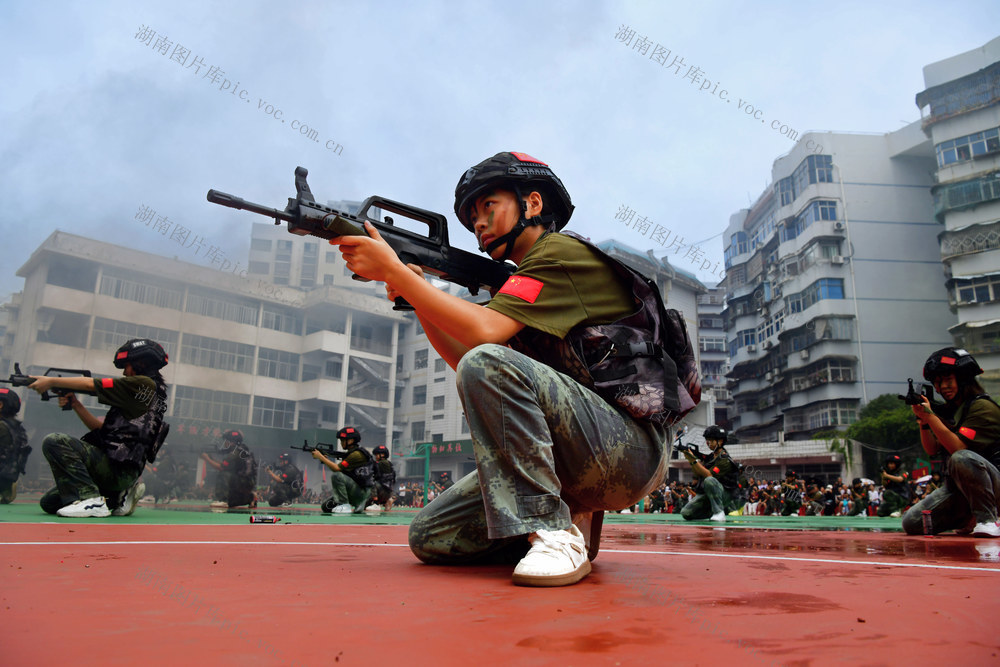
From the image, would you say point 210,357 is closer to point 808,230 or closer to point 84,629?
point 84,629

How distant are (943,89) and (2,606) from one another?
38.8m

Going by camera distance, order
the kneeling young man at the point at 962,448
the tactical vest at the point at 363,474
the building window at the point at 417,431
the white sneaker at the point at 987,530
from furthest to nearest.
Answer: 1. the building window at the point at 417,431
2. the tactical vest at the point at 363,474
3. the kneeling young man at the point at 962,448
4. the white sneaker at the point at 987,530

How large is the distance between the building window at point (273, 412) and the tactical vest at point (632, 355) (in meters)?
34.4

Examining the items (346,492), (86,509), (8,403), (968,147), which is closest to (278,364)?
(346,492)

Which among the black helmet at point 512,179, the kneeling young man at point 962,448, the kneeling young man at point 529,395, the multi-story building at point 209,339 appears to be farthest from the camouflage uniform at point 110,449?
the multi-story building at point 209,339

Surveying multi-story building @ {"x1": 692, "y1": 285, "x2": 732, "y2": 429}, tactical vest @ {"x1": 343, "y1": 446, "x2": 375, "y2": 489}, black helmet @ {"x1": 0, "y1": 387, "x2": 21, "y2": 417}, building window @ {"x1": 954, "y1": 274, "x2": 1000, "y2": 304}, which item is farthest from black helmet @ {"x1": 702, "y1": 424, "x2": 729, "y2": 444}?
multi-story building @ {"x1": 692, "y1": 285, "x2": 732, "y2": 429}

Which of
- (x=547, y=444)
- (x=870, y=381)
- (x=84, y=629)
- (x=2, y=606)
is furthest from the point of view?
(x=870, y=381)

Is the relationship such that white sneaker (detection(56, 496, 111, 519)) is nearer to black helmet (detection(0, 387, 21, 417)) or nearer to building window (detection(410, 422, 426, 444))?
black helmet (detection(0, 387, 21, 417))

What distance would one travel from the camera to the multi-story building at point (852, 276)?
112ft

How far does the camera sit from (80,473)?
545 centimetres

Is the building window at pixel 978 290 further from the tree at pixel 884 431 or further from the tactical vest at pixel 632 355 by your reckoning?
the tactical vest at pixel 632 355

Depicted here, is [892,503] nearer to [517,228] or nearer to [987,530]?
[987,530]

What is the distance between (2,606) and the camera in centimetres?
117

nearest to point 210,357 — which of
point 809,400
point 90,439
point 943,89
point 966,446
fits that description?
point 90,439
